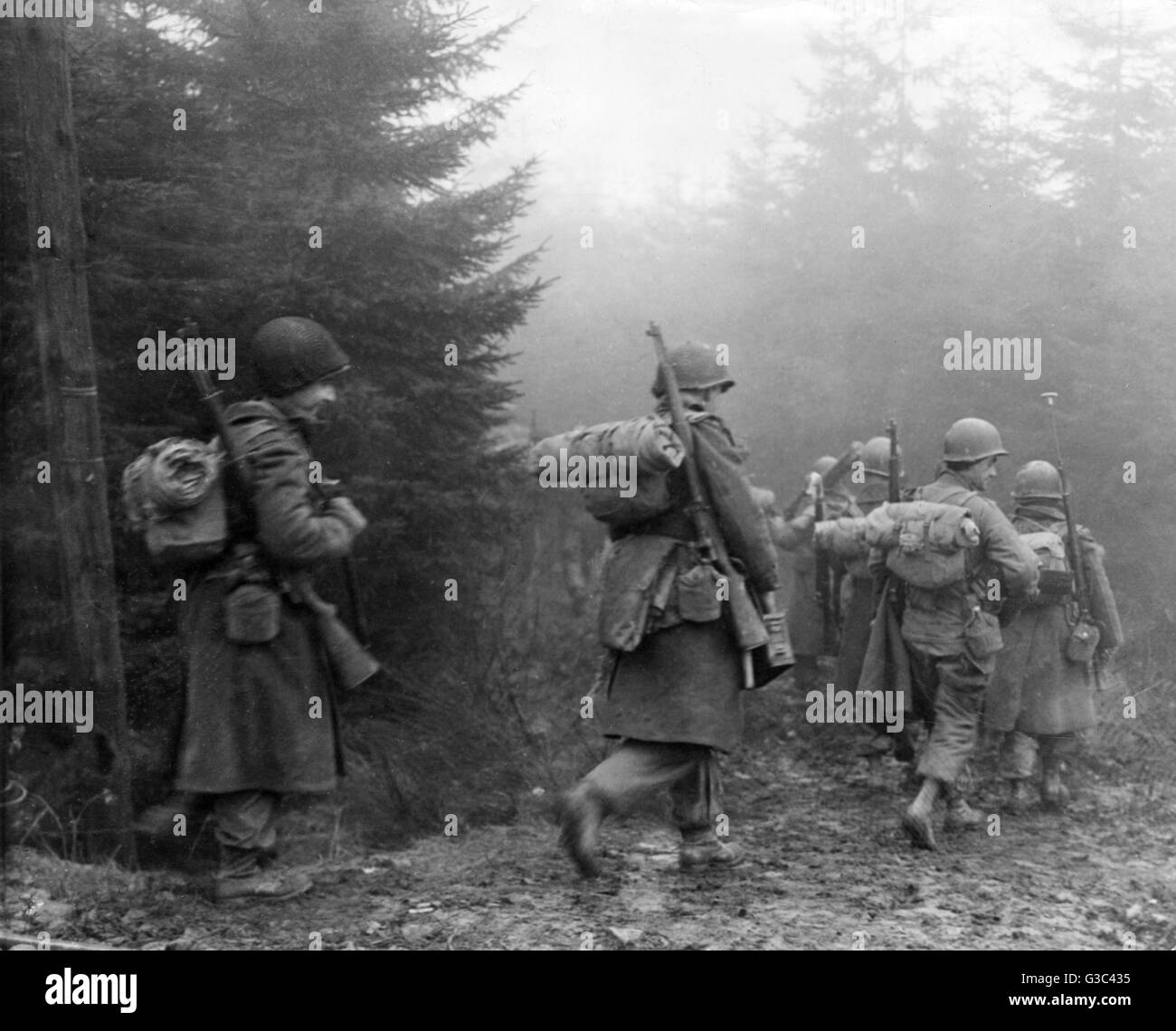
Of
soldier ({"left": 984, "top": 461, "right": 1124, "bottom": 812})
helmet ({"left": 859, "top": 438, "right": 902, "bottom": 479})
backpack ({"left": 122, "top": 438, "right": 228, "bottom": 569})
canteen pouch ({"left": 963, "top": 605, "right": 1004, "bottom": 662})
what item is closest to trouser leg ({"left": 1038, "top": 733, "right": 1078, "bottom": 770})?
soldier ({"left": 984, "top": 461, "right": 1124, "bottom": 812})

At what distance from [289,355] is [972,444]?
13.4ft

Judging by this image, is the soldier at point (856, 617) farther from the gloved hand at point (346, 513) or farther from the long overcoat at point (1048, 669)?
the gloved hand at point (346, 513)

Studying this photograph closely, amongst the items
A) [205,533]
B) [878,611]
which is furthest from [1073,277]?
[205,533]

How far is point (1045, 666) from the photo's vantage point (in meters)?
7.43

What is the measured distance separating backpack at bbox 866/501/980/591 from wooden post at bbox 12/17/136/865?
4.38m

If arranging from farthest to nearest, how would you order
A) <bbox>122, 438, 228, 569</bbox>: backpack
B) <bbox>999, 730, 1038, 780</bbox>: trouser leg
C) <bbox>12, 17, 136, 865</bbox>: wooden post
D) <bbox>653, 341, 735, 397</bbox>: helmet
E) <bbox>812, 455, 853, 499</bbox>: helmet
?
<bbox>812, 455, 853, 499</bbox>: helmet < <bbox>999, 730, 1038, 780</bbox>: trouser leg < <bbox>12, 17, 136, 865</bbox>: wooden post < <bbox>653, 341, 735, 397</bbox>: helmet < <bbox>122, 438, 228, 569</bbox>: backpack

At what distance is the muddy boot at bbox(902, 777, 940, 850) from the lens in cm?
632

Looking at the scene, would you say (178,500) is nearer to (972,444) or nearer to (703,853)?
(703,853)

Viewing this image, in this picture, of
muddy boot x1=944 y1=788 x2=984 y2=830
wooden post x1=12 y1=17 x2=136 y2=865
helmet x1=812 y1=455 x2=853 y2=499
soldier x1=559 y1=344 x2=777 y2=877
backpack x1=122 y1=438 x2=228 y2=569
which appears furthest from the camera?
helmet x1=812 y1=455 x2=853 y2=499

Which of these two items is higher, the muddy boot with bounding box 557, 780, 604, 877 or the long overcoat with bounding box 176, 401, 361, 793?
the long overcoat with bounding box 176, 401, 361, 793

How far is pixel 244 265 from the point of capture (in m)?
6.81

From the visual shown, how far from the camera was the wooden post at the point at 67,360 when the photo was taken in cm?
555

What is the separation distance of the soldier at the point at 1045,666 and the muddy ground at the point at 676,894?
41 centimetres

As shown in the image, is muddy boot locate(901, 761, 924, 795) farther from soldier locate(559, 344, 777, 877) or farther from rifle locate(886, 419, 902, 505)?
soldier locate(559, 344, 777, 877)
